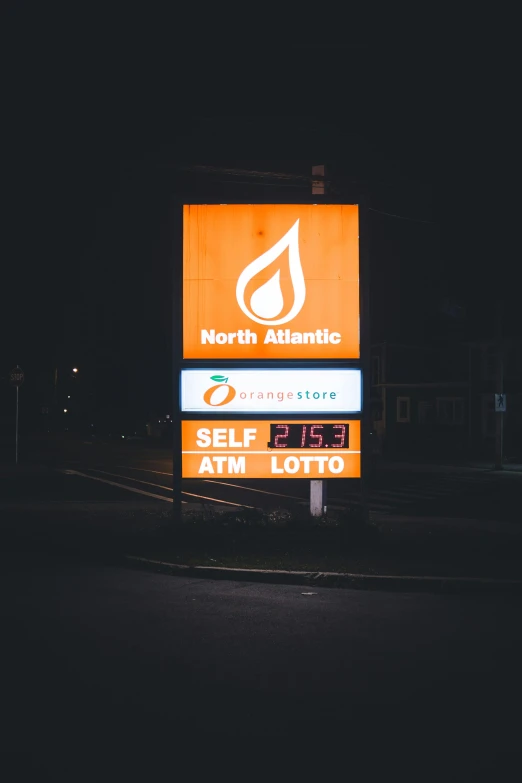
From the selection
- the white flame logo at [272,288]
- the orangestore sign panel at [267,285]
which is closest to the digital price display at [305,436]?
the orangestore sign panel at [267,285]

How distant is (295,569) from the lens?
33.8 feet

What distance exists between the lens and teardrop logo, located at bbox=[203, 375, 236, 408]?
42.6 ft

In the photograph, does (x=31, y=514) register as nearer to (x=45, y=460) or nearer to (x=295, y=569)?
(x=295, y=569)

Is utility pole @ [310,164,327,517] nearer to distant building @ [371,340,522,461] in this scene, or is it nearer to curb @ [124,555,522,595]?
curb @ [124,555,522,595]

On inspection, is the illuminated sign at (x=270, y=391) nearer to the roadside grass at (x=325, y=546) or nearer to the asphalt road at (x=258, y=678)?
the roadside grass at (x=325, y=546)

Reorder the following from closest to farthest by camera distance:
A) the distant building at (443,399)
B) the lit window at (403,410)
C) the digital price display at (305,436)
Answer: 1. the digital price display at (305,436)
2. the distant building at (443,399)
3. the lit window at (403,410)

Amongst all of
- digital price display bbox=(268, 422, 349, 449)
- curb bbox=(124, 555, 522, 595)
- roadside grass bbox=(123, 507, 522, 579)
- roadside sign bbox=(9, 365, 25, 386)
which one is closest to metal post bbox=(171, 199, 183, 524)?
roadside grass bbox=(123, 507, 522, 579)

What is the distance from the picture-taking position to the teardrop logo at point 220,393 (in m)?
13.0

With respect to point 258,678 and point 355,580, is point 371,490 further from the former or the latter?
point 258,678

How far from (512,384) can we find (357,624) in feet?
125

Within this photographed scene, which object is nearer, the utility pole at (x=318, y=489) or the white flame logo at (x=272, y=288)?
the white flame logo at (x=272, y=288)

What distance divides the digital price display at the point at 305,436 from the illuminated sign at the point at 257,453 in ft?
0.11

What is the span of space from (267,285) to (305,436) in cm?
263

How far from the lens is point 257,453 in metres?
Answer: 13.0
